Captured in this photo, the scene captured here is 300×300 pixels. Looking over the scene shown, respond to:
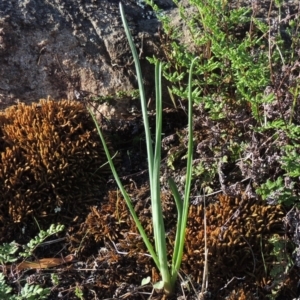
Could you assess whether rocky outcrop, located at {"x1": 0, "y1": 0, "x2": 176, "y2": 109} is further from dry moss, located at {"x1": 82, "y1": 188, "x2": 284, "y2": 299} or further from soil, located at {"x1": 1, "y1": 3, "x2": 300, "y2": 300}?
dry moss, located at {"x1": 82, "y1": 188, "x2": 284, "y2": 299}

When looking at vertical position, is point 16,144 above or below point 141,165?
above

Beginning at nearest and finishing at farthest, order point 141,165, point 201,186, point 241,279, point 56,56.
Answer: point 241,279 → point 201,186 → point 141,165 → point 56,56

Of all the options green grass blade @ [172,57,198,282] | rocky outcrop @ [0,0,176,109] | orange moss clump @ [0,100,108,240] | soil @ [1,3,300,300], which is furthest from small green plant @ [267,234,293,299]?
rocky outcrop @ [0,0,176,109]

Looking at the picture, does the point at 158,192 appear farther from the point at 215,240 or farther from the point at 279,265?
the point at 279,265

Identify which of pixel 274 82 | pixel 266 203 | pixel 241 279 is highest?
pixel 274 82

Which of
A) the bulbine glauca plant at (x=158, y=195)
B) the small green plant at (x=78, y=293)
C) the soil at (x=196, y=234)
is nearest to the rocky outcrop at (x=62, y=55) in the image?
the soil at (x=196, y=234)

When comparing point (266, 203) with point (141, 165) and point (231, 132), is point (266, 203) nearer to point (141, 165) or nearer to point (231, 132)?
point (231, 132)

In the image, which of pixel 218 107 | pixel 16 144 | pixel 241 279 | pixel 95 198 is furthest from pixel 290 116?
pixel 16 144

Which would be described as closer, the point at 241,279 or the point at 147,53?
the point at 241,279

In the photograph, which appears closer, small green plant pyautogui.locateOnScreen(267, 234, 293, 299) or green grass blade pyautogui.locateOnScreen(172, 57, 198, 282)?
green grass blade pyautogui.locateOnScreen(172, 57, 198, 282)
